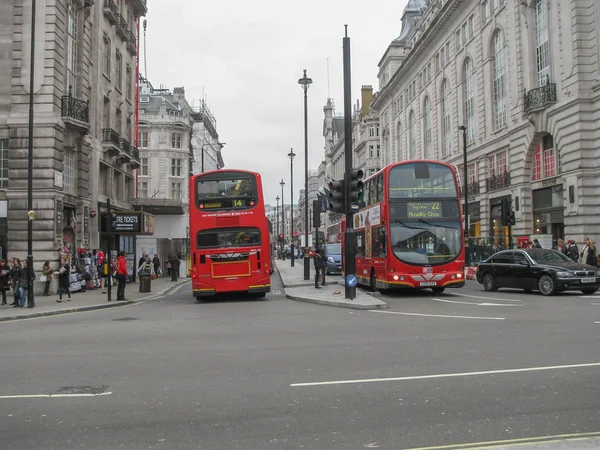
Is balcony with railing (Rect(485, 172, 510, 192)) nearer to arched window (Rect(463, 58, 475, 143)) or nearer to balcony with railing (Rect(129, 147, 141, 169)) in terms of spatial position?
arched window (Rect(463, 58, 475, 143))

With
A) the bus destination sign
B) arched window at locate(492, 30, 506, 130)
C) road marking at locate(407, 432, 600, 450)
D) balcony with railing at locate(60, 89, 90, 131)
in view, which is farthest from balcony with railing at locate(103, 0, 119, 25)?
road marking at locate(407, 432, 600, 450)

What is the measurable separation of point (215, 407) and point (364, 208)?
55.1ft

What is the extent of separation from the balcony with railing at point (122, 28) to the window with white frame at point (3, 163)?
42.6 ft

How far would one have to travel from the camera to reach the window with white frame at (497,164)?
40.0 meters

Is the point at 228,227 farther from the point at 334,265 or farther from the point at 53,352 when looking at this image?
the point at 334,265

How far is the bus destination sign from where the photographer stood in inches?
736

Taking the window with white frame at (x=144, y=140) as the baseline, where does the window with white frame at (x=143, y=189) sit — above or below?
below

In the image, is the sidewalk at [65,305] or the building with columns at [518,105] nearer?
the sidewalk at [65,305]

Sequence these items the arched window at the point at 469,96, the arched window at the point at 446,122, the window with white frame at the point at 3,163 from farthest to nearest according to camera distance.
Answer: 1. the arched window at the point at 446,122
2. the arched window at the point at 469,96
3. the window with white frame at the point at 3,163

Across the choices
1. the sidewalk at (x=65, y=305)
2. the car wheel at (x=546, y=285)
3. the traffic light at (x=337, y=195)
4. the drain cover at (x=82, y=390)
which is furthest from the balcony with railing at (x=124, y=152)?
the drain cover at (x=82, y=390)

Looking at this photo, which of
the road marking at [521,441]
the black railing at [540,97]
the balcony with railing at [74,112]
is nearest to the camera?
the road marking at [521,441]

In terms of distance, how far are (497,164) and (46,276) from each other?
1210 inches

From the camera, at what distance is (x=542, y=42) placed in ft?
111

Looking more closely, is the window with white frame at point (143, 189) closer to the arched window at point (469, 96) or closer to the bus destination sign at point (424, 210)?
the arched window at point (469, 96)
